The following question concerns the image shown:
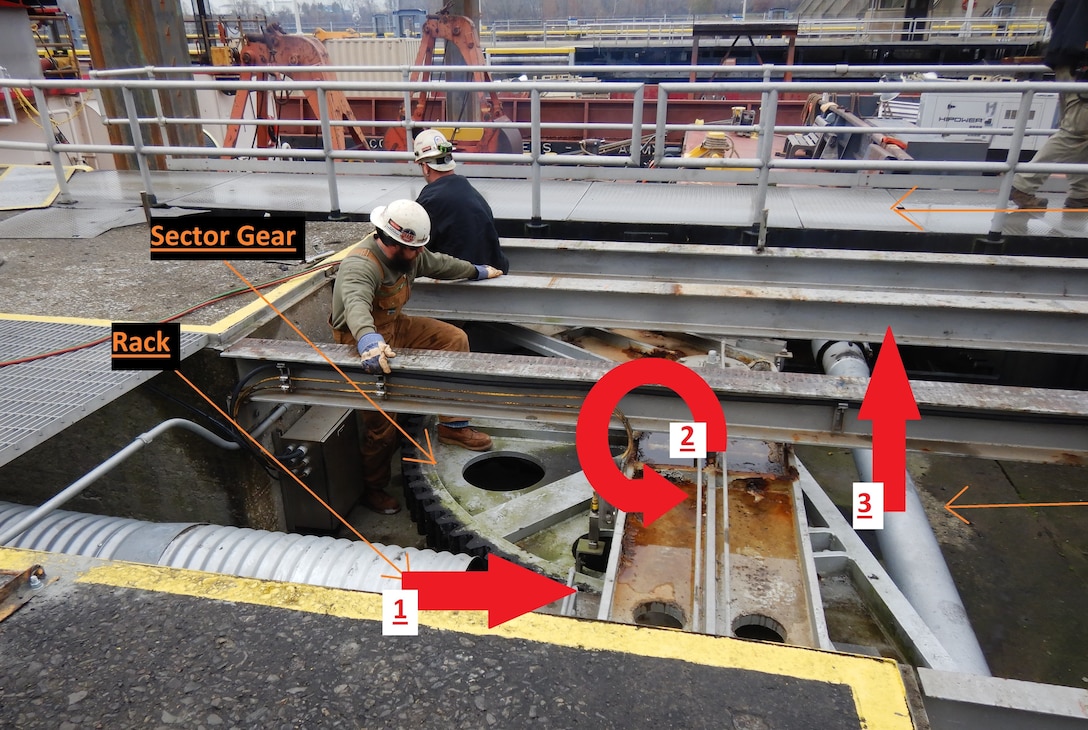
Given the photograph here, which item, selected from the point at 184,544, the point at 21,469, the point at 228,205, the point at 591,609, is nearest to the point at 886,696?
the point at 591,609

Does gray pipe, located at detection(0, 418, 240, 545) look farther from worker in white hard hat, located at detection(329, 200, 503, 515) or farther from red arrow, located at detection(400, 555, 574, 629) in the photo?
red arrow, located at detection(400, 555, 574, 629)

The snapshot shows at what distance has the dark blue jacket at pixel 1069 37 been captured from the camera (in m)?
5.83

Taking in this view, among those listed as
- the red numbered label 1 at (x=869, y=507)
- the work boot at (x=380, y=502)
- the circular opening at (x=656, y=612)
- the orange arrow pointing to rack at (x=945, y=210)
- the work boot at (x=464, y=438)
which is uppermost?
the orange arrow pointing to rack at (x=945, y=210)

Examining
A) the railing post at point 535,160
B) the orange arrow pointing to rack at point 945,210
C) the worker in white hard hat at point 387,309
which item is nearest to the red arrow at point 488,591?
the worker in white hard hat at point 387,309

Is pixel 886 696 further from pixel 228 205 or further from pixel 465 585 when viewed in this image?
pixel 228 205

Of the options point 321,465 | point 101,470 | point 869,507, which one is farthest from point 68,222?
point 869,507

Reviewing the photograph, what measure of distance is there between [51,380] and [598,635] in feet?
Answer: 10.0

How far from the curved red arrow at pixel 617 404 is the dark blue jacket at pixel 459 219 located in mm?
2001

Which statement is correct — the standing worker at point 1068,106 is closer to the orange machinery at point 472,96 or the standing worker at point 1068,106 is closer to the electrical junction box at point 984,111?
the electrical junction box at point 984,111

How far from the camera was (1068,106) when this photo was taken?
6359mm

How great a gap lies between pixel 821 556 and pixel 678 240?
3.38 metres

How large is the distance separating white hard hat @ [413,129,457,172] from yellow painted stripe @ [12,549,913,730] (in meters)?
3.72

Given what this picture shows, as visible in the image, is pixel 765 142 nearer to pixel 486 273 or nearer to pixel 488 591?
pixel 486 273

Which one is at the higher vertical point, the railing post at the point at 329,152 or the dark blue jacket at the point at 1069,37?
the dark blue jacket at the point at 1069,37
